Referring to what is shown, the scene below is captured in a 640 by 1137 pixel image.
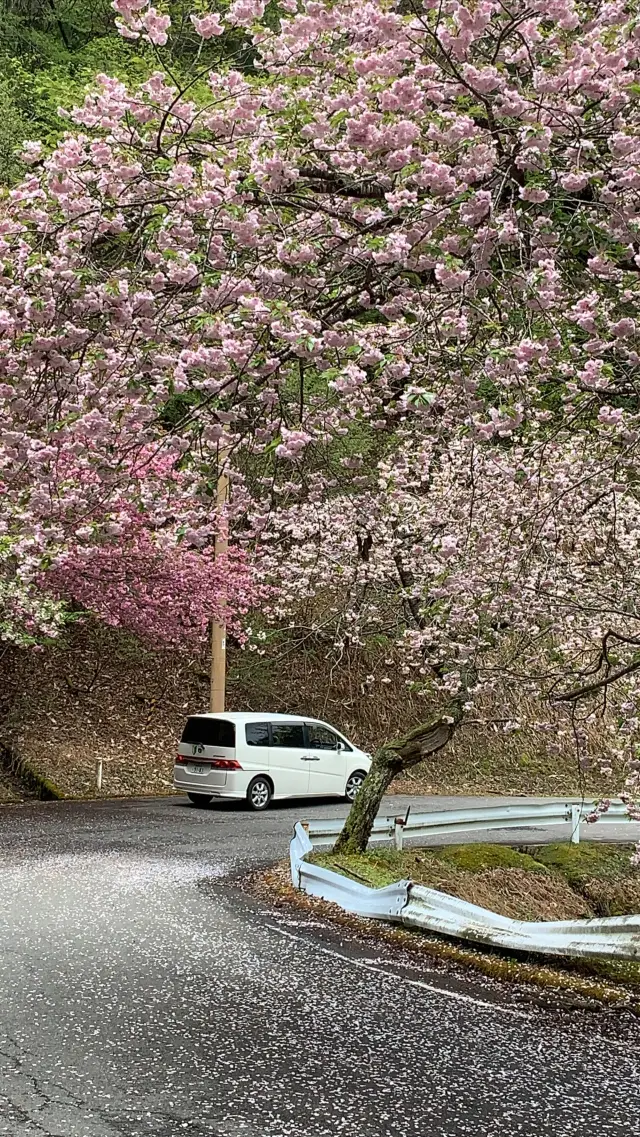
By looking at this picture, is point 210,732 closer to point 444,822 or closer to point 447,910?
point 444,822

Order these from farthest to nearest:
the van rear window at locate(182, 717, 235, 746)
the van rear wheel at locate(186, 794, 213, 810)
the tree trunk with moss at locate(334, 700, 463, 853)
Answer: the van rear wheel at locate(186, 794, 213, 810) < the van rear window at locate(182, 717, 235, 746) < the tree trunk with moss at locate(334, 700, 463, 853)

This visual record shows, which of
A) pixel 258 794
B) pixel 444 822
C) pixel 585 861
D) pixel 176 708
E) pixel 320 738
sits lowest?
pixel 585 861

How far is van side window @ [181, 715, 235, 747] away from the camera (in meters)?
19.5

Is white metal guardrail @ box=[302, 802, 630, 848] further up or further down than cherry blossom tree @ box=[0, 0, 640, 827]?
further down

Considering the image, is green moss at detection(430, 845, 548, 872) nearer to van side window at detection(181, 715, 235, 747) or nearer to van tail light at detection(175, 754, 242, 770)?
van tail light at detection(175, 754, 242, 770)

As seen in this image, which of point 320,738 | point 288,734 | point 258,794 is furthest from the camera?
point 320,738

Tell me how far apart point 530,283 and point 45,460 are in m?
3.38

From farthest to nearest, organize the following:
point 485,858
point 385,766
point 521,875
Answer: point 485,858
point 521,875
point 385,766

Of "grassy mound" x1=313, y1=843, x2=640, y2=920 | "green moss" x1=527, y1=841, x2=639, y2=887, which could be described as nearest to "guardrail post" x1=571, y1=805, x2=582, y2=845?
"green moss" x1=527, y1=841, x2=639, y2=887

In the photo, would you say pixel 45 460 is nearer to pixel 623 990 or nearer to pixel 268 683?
pixel 623 990

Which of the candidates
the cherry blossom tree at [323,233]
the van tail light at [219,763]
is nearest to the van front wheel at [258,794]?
the van tail light at [219,763]

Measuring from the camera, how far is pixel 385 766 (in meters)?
13.2

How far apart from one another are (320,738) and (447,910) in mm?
12496

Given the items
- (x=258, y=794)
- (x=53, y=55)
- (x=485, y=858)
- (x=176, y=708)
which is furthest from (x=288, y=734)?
(x=53, y=55)
